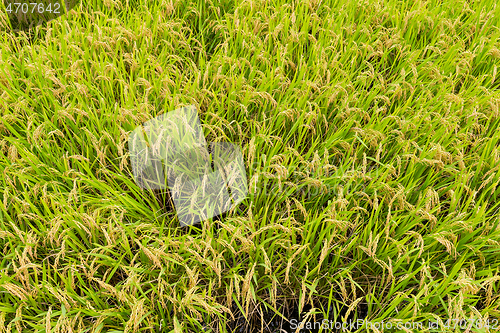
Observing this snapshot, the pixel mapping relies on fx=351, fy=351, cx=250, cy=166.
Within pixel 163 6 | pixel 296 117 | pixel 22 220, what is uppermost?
pixel 163 6

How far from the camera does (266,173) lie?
1.86m

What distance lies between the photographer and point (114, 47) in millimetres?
2645

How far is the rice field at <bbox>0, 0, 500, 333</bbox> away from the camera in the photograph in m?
1.68

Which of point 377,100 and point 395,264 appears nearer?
point 395,264

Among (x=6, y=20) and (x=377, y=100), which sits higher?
(x=6, y=20)

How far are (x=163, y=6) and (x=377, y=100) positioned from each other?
1882 millimetres

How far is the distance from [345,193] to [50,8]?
287 centimetres

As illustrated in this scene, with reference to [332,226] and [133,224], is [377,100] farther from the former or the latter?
[133,224]

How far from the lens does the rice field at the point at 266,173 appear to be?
1679mm

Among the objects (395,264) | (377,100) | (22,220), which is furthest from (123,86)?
(395,264)

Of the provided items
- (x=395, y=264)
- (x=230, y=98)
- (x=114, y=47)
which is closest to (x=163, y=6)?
(x=114, y=47)

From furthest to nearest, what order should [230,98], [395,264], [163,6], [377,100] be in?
[163,6] → [377,100] → [230,98] → [395,264]

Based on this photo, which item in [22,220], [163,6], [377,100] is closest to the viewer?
[22,220]

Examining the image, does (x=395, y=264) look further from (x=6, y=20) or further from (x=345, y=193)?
(x=6, y=20)
